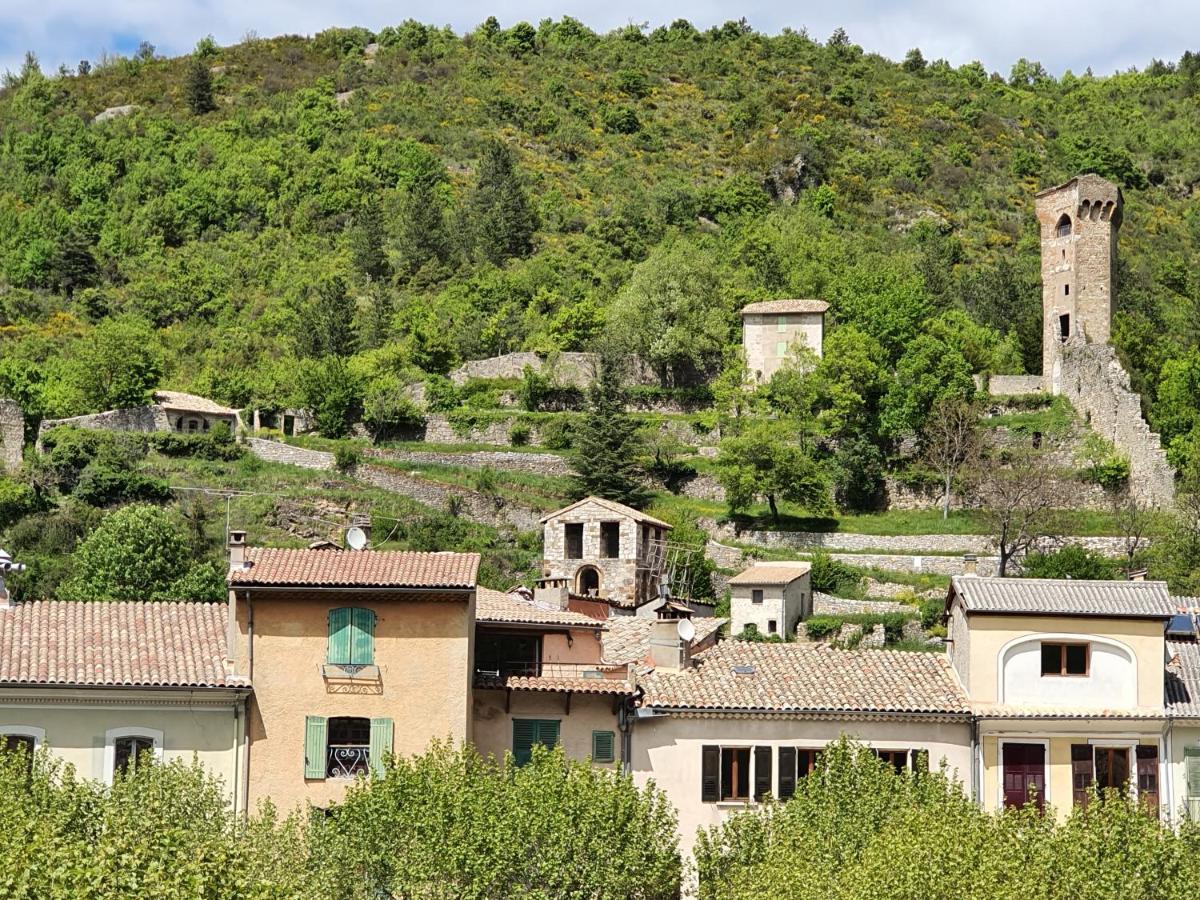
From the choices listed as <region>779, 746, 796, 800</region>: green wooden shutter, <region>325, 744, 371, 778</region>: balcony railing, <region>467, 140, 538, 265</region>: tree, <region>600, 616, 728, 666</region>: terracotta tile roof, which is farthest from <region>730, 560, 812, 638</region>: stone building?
<region>467, 140, 538, 265</region>: tree

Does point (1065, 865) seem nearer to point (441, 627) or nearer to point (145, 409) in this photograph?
point (441, 627)

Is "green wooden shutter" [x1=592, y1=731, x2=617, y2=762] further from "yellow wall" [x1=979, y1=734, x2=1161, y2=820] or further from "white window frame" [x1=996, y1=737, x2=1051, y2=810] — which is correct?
"white window frame" [x1=996, y1=737, x2=1051, y2=810]

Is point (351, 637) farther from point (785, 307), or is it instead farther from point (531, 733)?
point (785, 307)

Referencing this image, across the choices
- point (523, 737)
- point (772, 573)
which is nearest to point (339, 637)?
point (523, 737)

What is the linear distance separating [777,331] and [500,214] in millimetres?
41720

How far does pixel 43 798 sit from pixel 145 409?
68918 millimetres

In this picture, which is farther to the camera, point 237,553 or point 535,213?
point 535,213

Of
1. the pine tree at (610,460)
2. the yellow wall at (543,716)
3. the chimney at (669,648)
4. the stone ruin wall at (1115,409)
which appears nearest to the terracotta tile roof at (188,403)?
the pine tree at (610,460)

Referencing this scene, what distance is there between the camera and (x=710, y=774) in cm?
4178

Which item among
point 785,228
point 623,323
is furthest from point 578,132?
point 623,323

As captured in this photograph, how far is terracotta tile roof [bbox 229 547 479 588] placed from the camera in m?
40.4

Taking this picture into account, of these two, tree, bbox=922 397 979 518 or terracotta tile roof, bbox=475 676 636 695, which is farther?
tree, bbox=922 397 979 518

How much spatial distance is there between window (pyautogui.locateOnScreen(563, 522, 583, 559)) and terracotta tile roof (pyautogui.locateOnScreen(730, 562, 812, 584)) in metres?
6.41

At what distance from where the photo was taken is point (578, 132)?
174750mm
